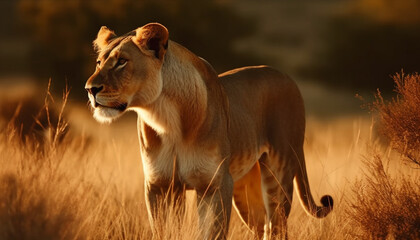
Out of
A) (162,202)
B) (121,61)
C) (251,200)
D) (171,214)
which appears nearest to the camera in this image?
(121,61)

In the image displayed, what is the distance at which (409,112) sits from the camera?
5.16 metres

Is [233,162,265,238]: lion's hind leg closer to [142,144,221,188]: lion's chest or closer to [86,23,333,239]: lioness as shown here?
[86,23,333,239]: lioness

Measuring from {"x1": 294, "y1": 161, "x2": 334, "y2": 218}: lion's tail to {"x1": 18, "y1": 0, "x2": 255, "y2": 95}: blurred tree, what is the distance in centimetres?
1397

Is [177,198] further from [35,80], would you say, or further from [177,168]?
[35,80]

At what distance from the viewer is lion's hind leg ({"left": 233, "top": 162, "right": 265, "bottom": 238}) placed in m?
6.47

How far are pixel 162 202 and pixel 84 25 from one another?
53.5 ft

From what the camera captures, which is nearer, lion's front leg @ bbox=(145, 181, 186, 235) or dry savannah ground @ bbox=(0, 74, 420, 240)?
dry savannah ground @ bbox=(0, 74, 420, 240)

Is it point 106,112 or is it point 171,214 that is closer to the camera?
point 106,112

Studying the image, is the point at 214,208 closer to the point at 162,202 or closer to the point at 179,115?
the point at 162,202

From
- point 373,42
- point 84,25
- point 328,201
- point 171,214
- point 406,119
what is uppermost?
point 406,119

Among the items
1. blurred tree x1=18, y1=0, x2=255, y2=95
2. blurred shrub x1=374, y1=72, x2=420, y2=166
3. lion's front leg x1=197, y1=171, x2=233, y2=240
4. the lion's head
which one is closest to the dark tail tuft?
blurred shrub x1=374, y1=72, x2=420, y2=166

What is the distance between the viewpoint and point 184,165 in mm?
5043

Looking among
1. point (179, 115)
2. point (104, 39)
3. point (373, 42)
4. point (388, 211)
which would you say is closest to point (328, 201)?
point (388, 211)

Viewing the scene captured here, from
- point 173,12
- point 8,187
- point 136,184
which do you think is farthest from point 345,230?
point 173,12
